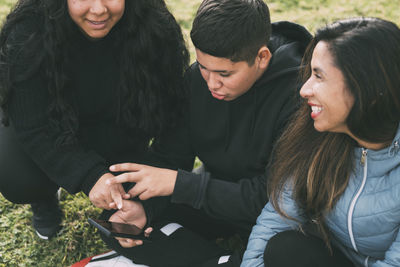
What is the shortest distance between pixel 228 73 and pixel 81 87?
0.73 meters

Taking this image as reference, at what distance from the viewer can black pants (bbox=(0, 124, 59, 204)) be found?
8.12ft

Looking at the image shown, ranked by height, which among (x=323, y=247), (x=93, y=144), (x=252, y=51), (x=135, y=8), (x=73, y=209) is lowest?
(x=73, y=209)

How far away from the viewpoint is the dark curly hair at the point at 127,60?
2.18 metres

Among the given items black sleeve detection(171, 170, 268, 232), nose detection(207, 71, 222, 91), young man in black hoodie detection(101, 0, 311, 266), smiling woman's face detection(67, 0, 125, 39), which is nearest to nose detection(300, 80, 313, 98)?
young man in black hoodie detection(101, 0, 311, 266)

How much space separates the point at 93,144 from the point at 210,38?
925mm

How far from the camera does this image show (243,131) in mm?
2301

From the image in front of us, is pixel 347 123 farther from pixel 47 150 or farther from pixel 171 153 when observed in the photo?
pixel 47 150

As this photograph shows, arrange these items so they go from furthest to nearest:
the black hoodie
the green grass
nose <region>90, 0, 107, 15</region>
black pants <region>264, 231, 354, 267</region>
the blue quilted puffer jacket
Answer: the green grass, the black hoodie, nose <region>90, 0, 107, 15</region>, black pants <region>264, 231, 354, 267</region>, the blue quilted puffer jacket

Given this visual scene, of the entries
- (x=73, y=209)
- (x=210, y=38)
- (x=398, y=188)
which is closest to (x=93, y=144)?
(x=73, y=209)

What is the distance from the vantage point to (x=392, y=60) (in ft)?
5.38

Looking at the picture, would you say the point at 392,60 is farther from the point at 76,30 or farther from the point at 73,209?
the point at 73,209

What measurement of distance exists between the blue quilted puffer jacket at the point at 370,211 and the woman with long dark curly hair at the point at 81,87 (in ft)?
2.70

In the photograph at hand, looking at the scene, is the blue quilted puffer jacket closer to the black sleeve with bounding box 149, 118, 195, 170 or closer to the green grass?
the black sleeve with bounding box 149, 118, 195, 170

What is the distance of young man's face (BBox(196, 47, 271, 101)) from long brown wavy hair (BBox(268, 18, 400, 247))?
0.70ft
